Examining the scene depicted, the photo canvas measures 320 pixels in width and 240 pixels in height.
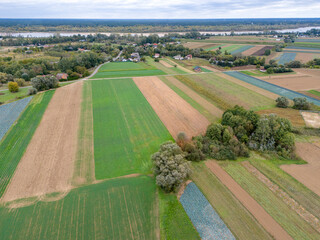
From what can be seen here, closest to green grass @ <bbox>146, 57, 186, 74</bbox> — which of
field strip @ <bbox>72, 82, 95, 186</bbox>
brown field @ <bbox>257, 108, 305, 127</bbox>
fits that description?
brown field @ <bbox>257, 108, 305, 127</bbox>

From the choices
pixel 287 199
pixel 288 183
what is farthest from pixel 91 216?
pixel 288 183

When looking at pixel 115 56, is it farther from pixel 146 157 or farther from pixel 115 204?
pixel 115 204

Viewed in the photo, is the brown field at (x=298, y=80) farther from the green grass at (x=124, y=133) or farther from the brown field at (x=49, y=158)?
the brown field at (x=49, y=158)

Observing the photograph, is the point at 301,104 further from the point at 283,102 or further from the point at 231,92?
the point at 231,92

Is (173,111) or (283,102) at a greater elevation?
(283,102)

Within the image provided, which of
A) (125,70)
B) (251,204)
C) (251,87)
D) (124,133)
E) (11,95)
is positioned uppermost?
(125,70)

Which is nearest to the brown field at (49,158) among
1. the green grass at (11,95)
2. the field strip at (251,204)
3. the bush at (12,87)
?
the green grass at (11,95)

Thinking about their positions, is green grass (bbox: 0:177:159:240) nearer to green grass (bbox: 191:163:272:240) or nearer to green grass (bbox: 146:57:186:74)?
green grass (bbox: 191:163:272:240)

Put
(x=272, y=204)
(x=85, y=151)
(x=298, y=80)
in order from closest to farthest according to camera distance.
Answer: (x=272, y=204) → (x=85, y=151) → (x=298, y=80)
